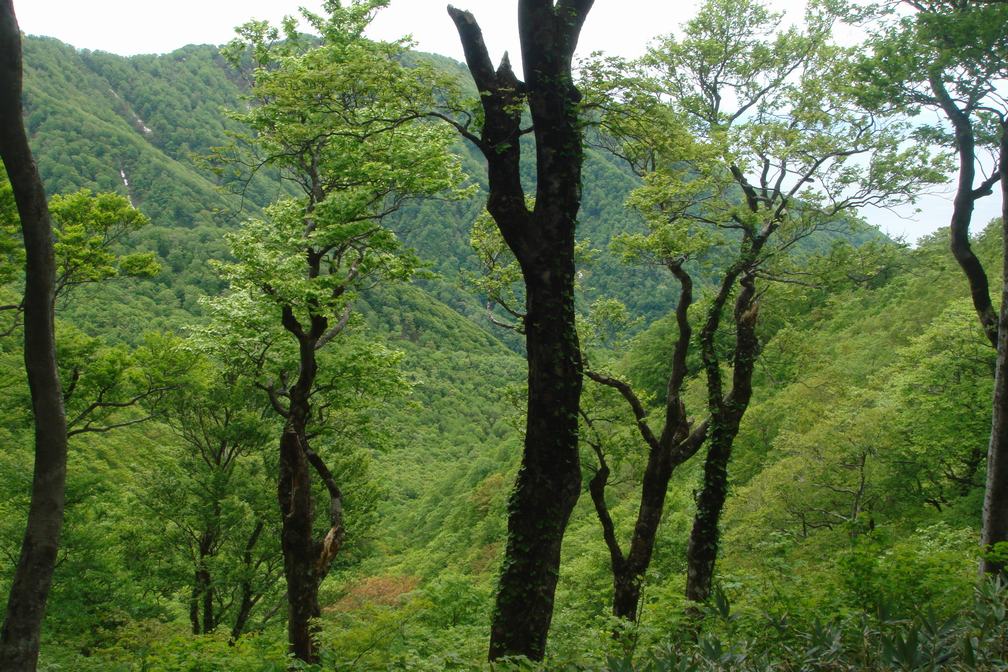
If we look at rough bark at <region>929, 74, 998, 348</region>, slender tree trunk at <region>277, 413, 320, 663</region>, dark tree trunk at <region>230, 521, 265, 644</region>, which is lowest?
dark tree trunk at <region>230, 521, 265, 644</region>

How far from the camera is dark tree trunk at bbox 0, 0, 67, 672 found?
5246mm

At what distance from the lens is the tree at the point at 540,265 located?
199 inches

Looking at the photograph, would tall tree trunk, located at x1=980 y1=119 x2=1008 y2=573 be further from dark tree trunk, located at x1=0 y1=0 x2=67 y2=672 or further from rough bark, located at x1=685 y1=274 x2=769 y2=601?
dark tree trunk, located at x1=0 y1=0 x2=67 y2=672

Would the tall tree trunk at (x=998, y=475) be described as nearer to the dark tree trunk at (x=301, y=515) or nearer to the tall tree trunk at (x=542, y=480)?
the tall tree trunk at (x=542, y=480)

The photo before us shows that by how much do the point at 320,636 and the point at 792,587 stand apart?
4773 millimetres

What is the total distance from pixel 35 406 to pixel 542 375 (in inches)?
152

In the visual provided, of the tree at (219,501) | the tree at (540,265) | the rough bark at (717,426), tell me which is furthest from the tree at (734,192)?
the tree at (219,501)

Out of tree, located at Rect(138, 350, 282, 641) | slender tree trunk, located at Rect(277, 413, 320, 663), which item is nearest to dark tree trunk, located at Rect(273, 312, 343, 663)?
slender tree trunk, located at Rect(277, 413, 320, 663)

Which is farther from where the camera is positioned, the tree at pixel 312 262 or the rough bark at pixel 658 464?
the rough bark at pixel 658 464

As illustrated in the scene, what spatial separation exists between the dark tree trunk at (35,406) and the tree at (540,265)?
3237mm

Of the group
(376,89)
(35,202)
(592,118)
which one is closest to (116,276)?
(35,202)

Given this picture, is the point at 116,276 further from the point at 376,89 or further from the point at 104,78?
the point at 104,78

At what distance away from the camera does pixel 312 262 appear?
9875mm

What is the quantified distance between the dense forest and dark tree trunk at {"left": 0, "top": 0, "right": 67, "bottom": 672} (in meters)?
0.02
